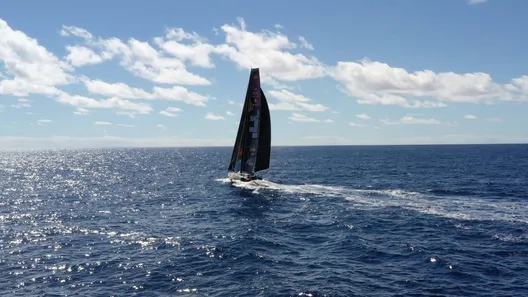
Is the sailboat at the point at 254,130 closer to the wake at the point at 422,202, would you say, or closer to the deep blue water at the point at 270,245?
the wake at the point at 422,202

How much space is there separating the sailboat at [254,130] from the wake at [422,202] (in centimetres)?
408

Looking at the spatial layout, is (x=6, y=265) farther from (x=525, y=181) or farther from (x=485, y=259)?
(x=525, y=181)

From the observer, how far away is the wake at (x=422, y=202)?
48562 millimetres

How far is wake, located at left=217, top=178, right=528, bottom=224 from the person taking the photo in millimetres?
48562

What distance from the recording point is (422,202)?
191ft

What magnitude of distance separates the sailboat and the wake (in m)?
4.08

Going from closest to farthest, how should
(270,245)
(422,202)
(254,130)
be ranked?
(270,245), (422,202), (254,130)

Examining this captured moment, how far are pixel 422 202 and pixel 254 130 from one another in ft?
108

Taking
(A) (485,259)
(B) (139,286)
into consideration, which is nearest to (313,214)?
(A) (485,259)

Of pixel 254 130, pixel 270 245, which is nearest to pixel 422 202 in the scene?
pixel 270 245

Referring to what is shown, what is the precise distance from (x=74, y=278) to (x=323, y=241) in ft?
72.4

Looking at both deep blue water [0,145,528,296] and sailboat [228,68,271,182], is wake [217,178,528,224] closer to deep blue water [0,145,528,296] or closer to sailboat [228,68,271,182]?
deep blue water [0,145,528,296]

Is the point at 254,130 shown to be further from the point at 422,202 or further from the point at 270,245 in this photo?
the point at 270,245

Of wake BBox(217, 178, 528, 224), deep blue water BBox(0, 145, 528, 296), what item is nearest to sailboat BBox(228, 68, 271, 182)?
wake BBox(217, 178, 528, 224)
